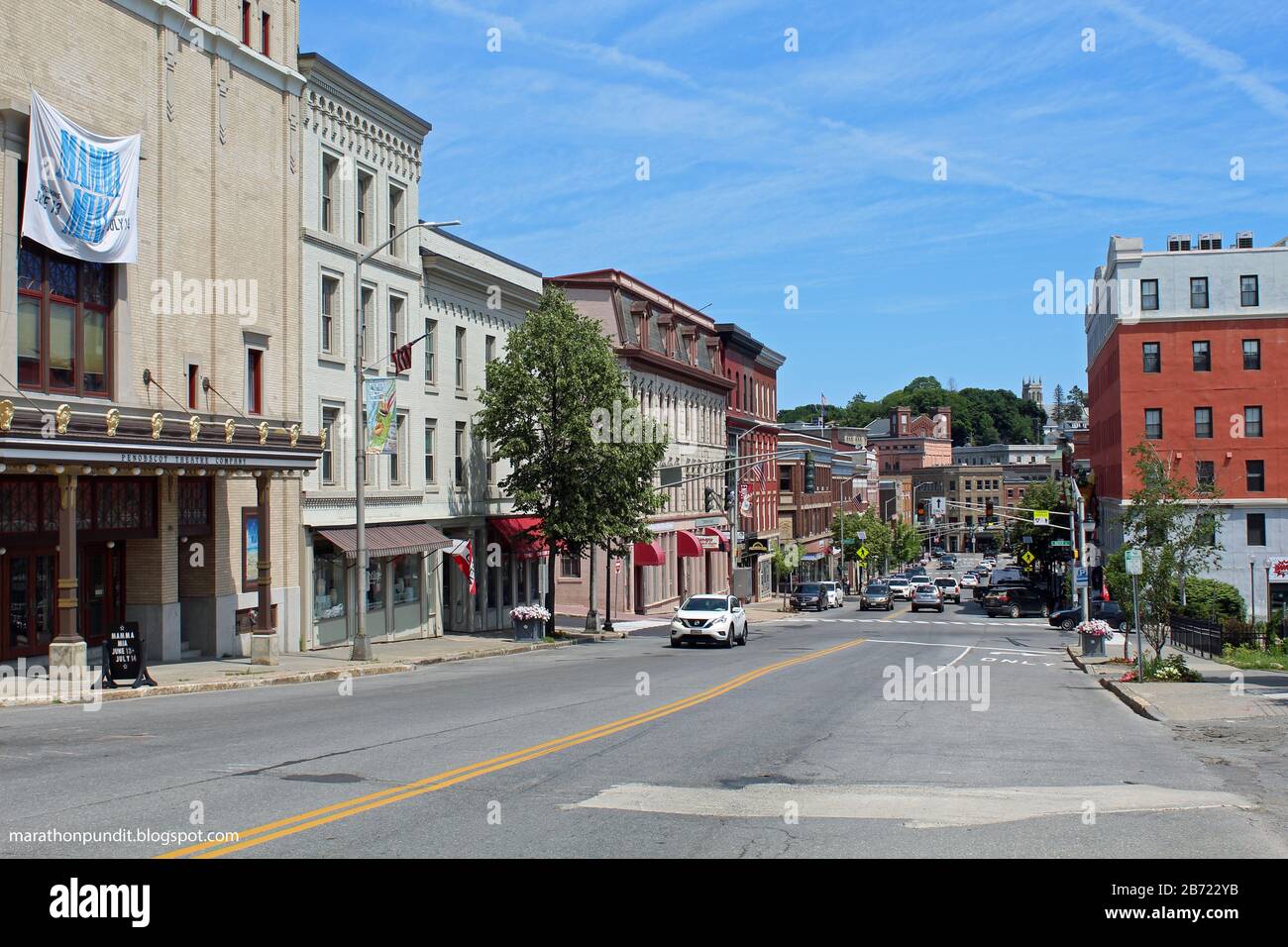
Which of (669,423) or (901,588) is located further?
(901,588)

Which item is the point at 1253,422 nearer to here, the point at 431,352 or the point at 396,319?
the point at 431,352

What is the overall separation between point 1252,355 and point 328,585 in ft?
183

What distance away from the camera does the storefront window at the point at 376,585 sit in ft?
117

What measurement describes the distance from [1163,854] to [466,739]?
28.8 feet

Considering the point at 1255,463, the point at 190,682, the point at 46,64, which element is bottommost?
the point at 190,682

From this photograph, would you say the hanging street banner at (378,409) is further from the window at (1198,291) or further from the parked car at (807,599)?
the window at (1198,291)

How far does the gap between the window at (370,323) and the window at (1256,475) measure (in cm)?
5234

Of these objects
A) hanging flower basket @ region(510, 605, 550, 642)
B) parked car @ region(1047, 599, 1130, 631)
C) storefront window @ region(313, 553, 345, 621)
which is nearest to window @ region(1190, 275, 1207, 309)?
parked car @ region(1047, 599, 1130, 631)

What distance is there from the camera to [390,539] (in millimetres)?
35656

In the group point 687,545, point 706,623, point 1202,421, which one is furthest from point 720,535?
point 706,623

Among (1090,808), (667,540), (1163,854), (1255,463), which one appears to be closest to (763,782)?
(1090,808)

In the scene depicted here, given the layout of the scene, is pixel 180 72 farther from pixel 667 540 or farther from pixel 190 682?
pixel 667 540

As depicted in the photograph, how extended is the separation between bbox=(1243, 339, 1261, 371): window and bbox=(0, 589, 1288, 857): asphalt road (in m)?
51.7
